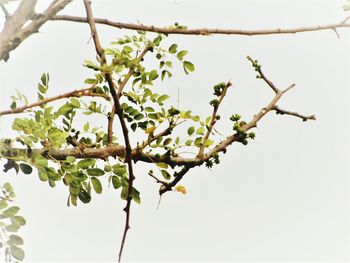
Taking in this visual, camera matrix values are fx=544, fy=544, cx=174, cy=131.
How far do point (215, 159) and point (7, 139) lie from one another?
3.05ft

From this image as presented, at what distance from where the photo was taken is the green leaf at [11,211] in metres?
2.11

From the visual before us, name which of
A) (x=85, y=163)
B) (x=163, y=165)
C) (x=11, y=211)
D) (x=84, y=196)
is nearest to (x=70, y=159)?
(x=85, y=163)

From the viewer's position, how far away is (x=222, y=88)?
2621 mm

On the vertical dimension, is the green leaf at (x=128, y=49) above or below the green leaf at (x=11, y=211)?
above

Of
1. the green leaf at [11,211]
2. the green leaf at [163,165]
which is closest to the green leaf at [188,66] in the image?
Answer: the green leaf at [163,165]

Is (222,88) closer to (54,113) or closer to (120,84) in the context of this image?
(120,84)

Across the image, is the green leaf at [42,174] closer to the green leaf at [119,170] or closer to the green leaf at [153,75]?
the green leaf at [119,170]

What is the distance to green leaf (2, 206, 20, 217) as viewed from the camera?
211 centimetres

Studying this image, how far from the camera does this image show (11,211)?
2.11 metres

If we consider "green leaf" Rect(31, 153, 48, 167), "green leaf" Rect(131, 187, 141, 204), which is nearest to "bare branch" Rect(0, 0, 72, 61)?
"green leaf" Rect(31, 153, 48, 167)

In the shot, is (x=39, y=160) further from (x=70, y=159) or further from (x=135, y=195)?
(x=135, y=195)

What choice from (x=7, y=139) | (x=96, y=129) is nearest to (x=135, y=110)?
(x=96, y=129)

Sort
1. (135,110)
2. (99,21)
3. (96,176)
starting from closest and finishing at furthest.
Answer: (99,21)
(96,176)
(135,110)

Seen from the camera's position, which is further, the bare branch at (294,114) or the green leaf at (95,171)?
the bare branch at (294,114)
